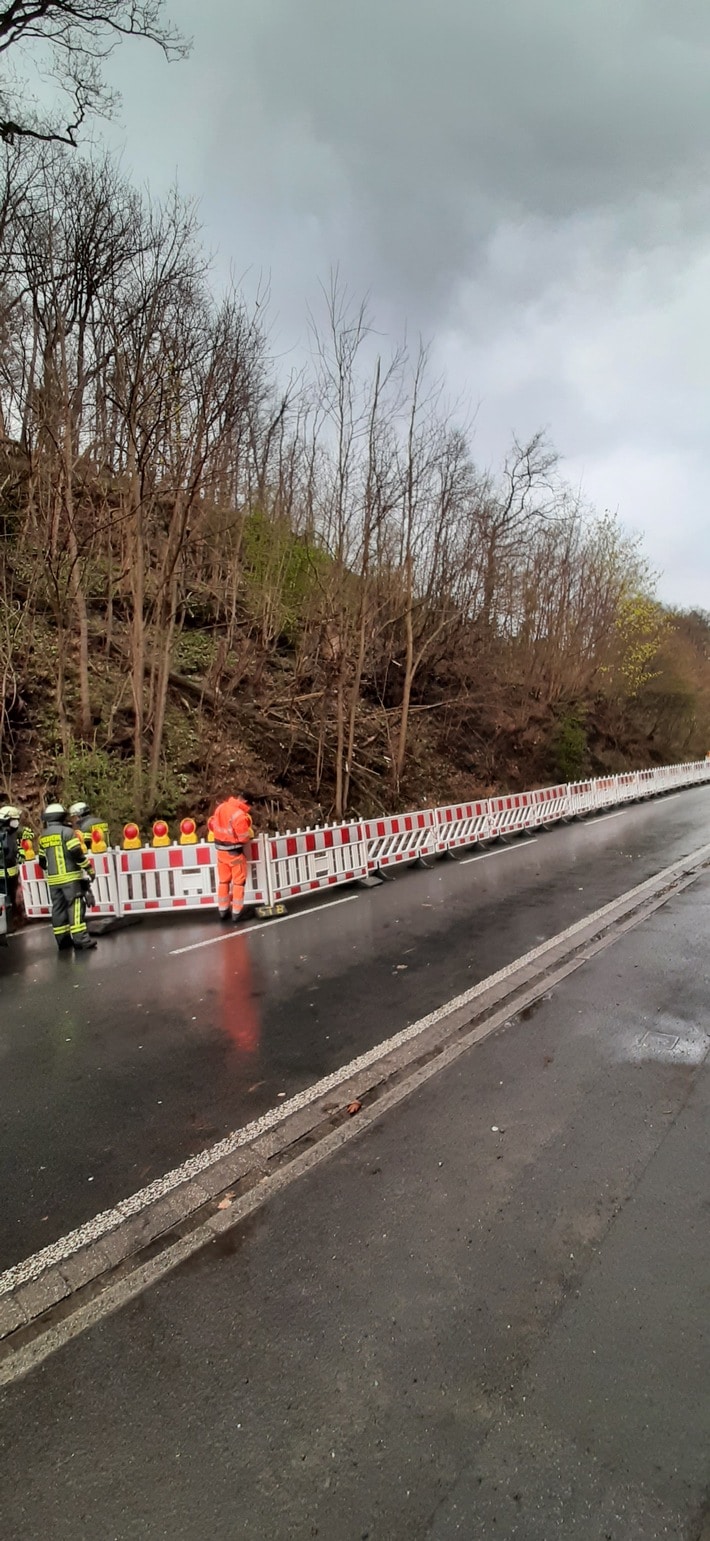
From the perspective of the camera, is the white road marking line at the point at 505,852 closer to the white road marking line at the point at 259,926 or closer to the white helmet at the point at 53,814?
the white road marking line at the point at 259,926

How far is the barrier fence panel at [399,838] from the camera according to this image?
12.4m

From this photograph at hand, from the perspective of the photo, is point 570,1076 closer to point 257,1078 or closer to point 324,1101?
point 324,1101

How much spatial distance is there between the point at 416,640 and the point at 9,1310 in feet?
77.4

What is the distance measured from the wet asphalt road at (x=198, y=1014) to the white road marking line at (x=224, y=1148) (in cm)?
9

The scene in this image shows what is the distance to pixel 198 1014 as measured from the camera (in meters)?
6.01

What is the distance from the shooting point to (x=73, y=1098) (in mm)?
4617

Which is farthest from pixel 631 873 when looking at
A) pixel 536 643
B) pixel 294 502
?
pixel 536 643

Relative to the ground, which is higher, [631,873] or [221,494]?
[221,494]

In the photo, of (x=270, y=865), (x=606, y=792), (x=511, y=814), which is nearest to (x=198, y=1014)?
(x=270, y=865)

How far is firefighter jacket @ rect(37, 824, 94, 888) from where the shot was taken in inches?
326

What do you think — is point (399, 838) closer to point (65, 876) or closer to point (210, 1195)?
point (65, 876)

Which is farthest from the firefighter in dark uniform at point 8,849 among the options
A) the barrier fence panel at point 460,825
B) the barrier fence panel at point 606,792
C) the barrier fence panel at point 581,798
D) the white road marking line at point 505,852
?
the barrier fence panel at point 606,792

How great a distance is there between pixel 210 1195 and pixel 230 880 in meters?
6.20

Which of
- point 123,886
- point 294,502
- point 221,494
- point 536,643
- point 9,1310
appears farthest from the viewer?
point 536,643
